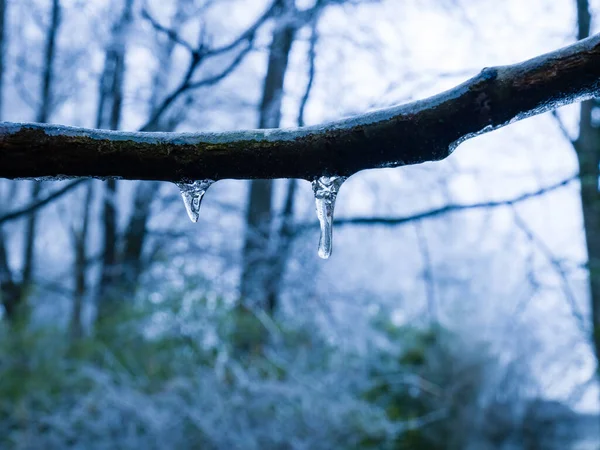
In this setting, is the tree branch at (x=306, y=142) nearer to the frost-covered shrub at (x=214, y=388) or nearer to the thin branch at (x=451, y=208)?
the thin branch at (x=451, y=208)

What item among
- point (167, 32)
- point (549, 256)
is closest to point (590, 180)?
point (549, 256)

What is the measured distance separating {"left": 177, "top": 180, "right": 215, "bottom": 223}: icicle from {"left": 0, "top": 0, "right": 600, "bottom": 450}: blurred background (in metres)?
1.73

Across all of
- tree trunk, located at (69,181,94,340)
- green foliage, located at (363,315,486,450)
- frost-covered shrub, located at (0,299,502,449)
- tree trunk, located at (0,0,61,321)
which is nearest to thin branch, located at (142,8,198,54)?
tree trunk, located at (0,0,61,321)

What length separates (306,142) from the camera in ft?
2.86

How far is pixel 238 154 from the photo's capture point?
889 millimetres

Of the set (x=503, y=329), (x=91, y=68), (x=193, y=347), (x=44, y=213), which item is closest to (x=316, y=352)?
(x=193, y=347)

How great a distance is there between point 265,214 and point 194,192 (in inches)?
169

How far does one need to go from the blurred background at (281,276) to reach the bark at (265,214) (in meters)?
0.02

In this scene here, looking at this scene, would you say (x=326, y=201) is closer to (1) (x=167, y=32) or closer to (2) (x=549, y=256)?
(1) (x=167, y=32)

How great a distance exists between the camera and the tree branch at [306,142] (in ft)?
2.70

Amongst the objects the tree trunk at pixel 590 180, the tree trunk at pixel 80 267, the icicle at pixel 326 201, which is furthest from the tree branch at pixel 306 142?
the tree trunk at pixel 80 267

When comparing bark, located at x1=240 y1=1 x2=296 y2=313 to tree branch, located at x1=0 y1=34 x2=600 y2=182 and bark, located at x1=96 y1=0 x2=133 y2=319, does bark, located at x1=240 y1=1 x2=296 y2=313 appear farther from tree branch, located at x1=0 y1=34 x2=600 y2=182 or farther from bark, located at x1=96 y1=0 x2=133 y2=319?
tree branch, located at x1=0 y1=34 x2=600 y2=182

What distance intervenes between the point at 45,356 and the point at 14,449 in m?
0.92

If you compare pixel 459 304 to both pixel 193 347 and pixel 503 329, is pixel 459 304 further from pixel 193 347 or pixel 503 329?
pixel 193 347
